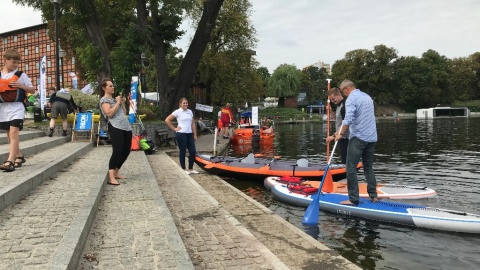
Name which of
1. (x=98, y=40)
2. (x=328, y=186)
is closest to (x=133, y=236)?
(x=328, y=186)

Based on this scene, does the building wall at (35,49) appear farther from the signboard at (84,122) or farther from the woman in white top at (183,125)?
the woman in white top at (183,125)

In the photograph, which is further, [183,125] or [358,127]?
[183,125]

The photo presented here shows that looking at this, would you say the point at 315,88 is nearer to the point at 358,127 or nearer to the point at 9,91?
the point at 358,127

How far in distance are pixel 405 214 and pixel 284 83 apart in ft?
262

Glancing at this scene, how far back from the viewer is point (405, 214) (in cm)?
687

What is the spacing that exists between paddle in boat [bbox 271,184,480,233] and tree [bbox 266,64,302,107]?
78.6 m

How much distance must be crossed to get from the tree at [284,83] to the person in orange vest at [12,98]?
8022 cm

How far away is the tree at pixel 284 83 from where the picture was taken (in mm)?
85562

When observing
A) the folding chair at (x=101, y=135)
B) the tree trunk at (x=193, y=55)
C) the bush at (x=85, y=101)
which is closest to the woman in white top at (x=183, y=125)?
the folding chair at (x=101, y=135)

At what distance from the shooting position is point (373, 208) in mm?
7180

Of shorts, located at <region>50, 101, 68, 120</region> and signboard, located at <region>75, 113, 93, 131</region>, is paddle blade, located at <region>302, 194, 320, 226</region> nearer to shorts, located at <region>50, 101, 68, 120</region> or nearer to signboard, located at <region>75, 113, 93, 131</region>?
signboard, located at <region>75, 113, 93, 131</region>

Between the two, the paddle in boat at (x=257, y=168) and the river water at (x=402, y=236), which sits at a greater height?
the paddle in boat at (x=257, y=168)

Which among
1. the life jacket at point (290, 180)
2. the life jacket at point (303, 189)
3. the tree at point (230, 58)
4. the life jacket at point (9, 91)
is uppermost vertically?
the tree at point (230, 58)

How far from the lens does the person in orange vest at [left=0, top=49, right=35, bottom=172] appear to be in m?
6.36
